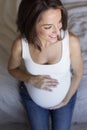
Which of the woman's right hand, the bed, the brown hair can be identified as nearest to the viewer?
the brown hair

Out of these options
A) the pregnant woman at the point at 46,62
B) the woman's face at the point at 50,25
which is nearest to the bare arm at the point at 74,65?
the pregnant woman at the point at 46,62

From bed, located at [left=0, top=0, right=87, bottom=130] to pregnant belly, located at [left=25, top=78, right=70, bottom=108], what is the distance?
149 millimetres

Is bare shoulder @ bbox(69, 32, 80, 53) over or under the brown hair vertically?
under

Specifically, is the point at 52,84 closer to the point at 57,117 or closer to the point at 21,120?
the point at 57,117

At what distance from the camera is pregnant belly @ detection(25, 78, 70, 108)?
109 centimetres

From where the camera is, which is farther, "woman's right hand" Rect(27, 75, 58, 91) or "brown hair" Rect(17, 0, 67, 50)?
"woman's right hand" Rect(27, 75, 58, 91)

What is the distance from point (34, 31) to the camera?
3.19 feet

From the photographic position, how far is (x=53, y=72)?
1048mm

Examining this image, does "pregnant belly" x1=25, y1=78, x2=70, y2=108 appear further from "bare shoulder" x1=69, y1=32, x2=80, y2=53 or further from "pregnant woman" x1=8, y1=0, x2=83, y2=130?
"bare shoulder" x1=69, y1=32, x2=80, y2=53

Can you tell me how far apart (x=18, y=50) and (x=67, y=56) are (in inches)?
7.6

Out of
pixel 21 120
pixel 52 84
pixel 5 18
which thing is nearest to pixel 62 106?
pixel 52 84

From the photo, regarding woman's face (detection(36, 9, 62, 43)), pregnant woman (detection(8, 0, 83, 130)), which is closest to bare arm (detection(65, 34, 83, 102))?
pregnant woman (detection(8, 0, 83, 130))

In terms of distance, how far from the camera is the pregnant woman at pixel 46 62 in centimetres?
93

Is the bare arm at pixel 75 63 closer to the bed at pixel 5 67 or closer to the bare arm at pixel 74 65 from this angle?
the bare arm at pixel 74 65
